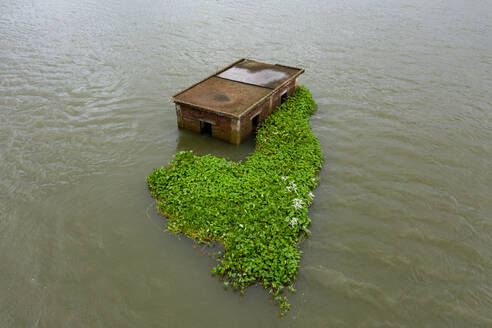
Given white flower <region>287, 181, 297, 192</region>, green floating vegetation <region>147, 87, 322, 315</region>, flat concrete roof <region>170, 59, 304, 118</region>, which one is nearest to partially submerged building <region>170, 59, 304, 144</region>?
flat concrete roof <region>170, 59, 304, 118</region>

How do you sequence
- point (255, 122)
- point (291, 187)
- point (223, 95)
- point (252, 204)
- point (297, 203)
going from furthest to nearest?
point (255, 122), point (223, 95), point (291, 187), point (297, 203), point (252, 204)

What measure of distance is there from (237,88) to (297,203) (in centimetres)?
558

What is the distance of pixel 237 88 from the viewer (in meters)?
11.9

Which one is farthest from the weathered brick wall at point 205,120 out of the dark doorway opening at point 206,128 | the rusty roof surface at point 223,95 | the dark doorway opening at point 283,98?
the dark doorway opening at point 283,98

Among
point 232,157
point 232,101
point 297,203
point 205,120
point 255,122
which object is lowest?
point 232,157

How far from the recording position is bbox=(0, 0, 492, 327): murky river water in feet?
22.1

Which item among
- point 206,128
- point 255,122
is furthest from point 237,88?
point 206,128

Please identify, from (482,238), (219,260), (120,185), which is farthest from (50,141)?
(482,238)

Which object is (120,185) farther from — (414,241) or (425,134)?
(425,134)

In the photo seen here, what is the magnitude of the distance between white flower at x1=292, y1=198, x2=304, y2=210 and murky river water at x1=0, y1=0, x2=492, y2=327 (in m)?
0.73

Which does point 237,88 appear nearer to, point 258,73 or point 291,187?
point 258,73

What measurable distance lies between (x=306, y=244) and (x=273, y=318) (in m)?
2.11

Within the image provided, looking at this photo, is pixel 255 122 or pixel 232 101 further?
pixel 255 122

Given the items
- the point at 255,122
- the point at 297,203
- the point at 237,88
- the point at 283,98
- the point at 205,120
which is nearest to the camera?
the point at 297,203
